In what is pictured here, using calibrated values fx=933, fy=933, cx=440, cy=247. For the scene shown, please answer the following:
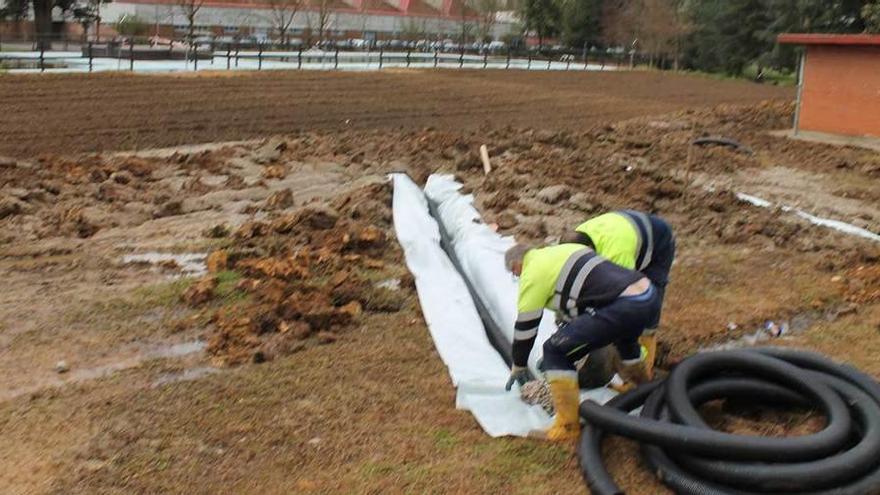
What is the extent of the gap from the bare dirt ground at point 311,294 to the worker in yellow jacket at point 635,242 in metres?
0.95

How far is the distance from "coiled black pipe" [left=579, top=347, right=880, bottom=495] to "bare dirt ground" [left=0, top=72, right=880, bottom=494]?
0.23 meters

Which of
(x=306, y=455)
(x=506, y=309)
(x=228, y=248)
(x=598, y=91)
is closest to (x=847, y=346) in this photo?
(x=506, y=309)

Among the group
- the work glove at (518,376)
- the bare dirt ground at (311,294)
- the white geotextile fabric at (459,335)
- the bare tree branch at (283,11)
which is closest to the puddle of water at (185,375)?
the bare dirt ground at (311,294)

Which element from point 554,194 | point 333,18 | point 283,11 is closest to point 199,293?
point 554,194

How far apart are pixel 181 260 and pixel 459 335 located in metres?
3.59

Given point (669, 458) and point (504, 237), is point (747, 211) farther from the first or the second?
point (669, 458)

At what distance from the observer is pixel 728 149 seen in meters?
16.2

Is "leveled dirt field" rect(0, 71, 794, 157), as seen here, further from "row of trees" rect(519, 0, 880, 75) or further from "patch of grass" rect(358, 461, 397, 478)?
"patch of grass" rect(358, 461, 397, 478)

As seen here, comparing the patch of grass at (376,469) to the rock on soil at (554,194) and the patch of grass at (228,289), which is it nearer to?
the patch of grass at (228,289)

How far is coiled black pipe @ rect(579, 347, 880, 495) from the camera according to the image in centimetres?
450

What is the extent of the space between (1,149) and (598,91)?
23.0 m

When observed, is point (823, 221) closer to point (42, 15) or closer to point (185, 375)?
point (185, 375)

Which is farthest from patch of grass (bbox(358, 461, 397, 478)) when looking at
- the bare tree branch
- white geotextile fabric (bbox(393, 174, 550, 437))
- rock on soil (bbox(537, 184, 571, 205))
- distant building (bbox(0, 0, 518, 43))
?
distant building (bbox(0, 0, 518, 43))

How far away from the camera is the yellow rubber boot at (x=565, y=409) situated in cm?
532
